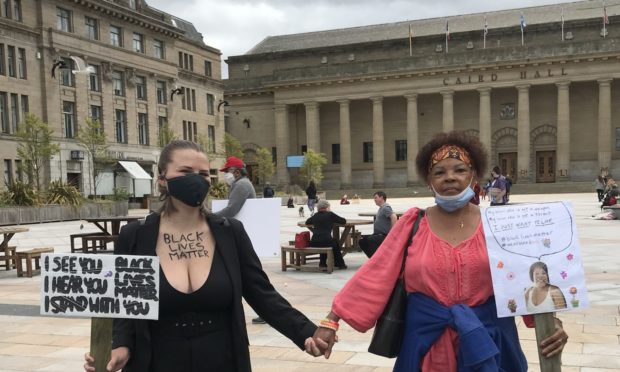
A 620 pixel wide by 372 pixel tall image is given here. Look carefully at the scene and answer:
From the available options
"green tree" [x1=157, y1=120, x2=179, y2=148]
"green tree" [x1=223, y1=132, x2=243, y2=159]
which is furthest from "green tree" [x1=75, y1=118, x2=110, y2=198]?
"green tree" [x1=223, y1=132, x2=243, y2=159]

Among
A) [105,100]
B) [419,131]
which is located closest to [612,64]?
[419,131]

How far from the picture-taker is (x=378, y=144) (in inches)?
2601

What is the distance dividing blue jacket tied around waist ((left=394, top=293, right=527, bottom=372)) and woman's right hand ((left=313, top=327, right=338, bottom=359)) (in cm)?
37

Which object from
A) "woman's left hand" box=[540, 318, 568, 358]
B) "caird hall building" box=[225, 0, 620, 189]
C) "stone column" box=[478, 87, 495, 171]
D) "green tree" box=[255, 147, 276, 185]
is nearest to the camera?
"woman's left hand" box=[540, 318, 568, 358]

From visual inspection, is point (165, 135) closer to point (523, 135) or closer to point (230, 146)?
point (230, 146)

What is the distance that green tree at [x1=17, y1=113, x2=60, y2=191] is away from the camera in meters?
35.6

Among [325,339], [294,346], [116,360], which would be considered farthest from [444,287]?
[294,346]

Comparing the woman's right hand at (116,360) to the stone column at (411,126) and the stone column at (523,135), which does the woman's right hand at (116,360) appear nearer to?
the stone column at (523,135)

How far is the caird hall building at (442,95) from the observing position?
58688 millimetres

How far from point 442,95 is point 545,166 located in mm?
12738

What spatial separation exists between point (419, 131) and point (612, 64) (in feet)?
65.0

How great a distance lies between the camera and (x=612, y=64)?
56844mm

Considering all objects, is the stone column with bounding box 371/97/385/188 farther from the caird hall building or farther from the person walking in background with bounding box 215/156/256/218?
the person walking in background with bounding box 215/156/256/218

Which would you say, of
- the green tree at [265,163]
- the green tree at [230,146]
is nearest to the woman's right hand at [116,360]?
the green tree at [230,146]
